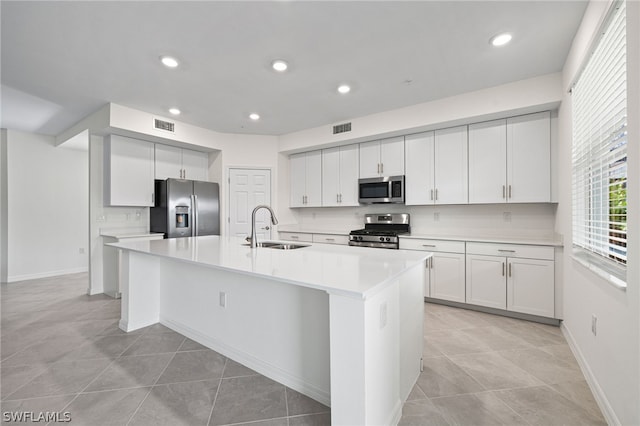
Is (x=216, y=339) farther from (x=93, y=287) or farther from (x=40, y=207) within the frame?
(x=40, y=207)

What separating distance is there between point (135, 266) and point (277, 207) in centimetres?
276

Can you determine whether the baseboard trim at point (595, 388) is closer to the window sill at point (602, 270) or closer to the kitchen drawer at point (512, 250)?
the window sill at point (602, 270)

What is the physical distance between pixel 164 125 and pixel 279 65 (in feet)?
7.86

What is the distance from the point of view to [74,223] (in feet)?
17.9

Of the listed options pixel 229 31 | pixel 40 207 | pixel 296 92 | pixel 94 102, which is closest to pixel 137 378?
pixel 229 31

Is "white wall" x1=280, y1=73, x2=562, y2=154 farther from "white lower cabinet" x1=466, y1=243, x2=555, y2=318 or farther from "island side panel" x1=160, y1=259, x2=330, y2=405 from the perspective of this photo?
"island side panel" x1=160, y1=259, x2=330, y2=405

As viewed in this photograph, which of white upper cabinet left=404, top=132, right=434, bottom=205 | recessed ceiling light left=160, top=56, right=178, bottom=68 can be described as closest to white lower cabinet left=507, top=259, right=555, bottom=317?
white upper cabinet left=404, top=132, right=434, bottom=205

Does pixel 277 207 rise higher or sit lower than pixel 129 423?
higher

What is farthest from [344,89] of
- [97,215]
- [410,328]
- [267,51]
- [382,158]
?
[97,215]

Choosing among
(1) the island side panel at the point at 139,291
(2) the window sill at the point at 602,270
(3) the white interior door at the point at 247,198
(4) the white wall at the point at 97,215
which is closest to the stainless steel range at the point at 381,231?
(3) the white interior door at the point at 247,198

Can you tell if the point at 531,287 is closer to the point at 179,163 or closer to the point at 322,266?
the point at 322,266

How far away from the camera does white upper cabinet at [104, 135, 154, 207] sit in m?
3.91

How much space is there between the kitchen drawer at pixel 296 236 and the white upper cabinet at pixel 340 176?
2.11 ft

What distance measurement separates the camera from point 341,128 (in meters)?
4.36
